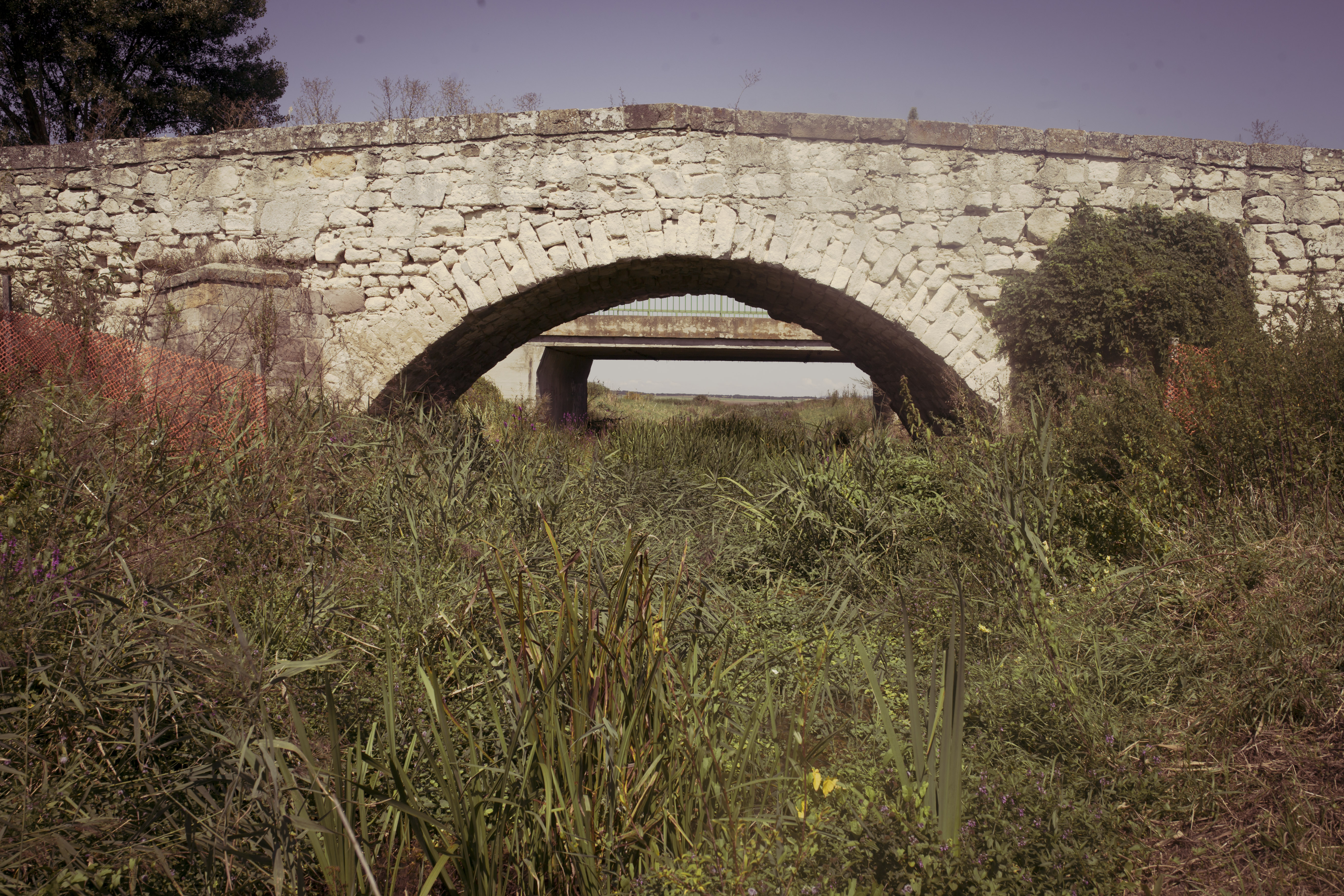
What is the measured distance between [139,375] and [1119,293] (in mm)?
6539

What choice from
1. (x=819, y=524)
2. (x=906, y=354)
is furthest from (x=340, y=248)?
(x=906, y=354)

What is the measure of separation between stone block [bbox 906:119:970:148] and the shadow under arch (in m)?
1.42

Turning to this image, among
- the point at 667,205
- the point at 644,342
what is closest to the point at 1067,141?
the point at 667,205

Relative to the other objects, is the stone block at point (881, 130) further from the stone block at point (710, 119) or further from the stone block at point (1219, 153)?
the stone block at point (1219, 153)

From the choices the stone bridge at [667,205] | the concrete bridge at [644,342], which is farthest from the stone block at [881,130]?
the concrete bridge at [644,342]

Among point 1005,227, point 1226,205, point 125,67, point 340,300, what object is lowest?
point 340,300

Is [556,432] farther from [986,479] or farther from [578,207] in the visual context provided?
[986,479]

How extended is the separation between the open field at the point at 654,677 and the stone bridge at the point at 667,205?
2.47 m

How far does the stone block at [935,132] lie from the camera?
6102mm

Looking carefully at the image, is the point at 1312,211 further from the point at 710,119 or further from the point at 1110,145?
the point at 710,119

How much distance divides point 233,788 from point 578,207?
17.8 ft

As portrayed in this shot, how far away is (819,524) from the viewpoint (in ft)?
14.1

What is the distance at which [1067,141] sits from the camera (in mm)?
6109

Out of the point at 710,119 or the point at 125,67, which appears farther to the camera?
the point at 125,67
